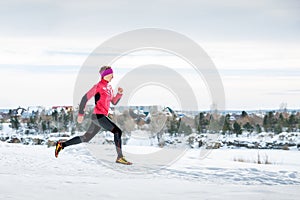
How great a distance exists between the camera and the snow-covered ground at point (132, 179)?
6625 millimetres

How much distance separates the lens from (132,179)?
7.80m

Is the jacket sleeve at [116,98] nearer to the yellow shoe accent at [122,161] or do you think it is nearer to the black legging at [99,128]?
the black legging at [99,128]

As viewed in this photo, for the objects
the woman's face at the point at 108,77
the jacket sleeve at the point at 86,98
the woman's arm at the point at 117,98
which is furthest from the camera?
the woman's arm at the point at 117,98

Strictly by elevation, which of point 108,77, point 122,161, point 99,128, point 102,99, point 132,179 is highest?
point 108,77

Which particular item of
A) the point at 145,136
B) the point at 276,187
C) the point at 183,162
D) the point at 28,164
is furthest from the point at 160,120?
the point at 276,187

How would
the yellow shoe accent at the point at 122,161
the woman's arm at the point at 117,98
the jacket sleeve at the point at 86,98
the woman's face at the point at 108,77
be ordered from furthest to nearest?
1. the yellow shoe accent at the point at 122,161
2. the woman's arm at the point at 117,98
3. the woman's face at the point at 108,77
4. the jacket sleeve at the point at 86,98

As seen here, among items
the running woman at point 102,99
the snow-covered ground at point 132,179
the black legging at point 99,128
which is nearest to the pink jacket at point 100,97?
the running woman at point 102,99

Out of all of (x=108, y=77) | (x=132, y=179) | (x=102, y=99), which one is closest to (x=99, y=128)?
(x=102, y=99)

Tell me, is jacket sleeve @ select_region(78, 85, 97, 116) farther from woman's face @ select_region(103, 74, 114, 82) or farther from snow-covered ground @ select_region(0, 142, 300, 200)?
snow-covered ground @ select_region(0, 142, 300, 200)

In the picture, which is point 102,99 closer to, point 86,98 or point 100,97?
point 100,97

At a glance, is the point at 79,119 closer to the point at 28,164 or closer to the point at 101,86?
the point at 101,86

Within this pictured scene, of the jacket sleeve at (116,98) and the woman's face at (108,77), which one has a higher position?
the woman's face at (108,77)

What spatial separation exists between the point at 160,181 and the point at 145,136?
1014 centimetres

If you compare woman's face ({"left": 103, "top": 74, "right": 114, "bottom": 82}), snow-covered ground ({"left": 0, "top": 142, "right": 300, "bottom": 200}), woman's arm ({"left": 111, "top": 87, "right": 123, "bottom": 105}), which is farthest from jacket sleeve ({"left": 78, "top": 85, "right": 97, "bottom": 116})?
snow-covered ground ({"left": 0, "top": 142, "right": 300, "bottom": 200})
